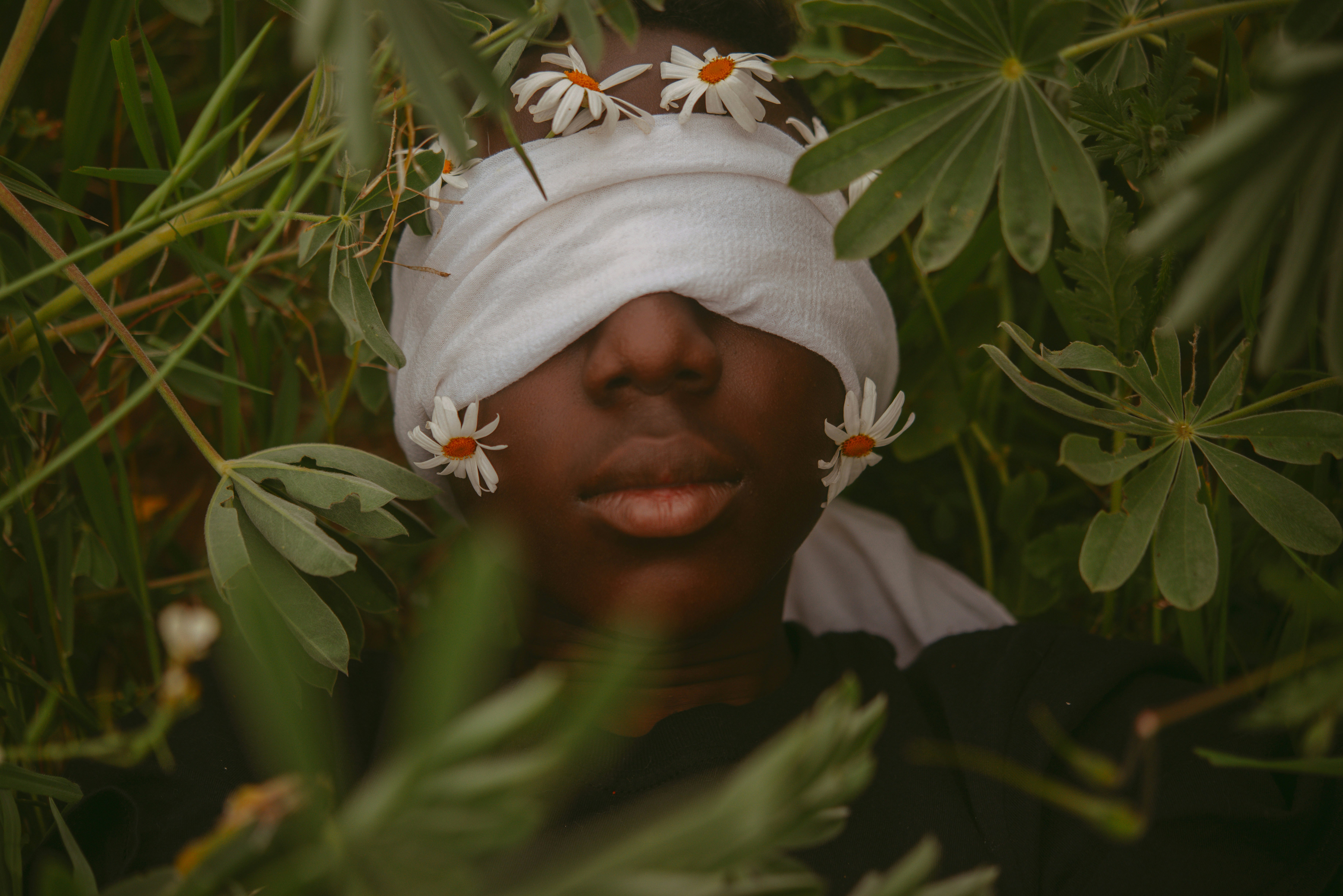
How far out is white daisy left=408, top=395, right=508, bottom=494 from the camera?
86 cm

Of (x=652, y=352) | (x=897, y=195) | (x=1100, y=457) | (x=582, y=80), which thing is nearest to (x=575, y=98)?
(x=582, y=80)

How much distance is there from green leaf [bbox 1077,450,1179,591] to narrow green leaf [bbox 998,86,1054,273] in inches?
11.1

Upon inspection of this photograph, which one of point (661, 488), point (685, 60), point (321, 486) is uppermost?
point (685, 60)

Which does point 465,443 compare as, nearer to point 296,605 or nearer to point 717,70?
point 296,605

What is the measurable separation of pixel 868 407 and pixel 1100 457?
216 millimetres

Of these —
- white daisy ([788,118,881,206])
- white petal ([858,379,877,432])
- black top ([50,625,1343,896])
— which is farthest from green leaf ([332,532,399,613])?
white daisy ([788,118,881,206])

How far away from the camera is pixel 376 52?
0.83 meters

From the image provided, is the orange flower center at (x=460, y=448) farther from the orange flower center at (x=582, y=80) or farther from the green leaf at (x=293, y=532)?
the orange flower center at (x=582, y=80)

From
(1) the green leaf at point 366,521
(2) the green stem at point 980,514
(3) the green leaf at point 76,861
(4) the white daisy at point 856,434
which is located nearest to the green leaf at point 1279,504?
(4) the white daisy at point 856,434

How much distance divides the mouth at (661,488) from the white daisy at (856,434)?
0.39ft

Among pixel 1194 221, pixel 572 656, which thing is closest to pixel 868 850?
pixel 572 656

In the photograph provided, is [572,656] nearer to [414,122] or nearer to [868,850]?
[868,850]

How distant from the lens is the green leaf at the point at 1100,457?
2.50ft

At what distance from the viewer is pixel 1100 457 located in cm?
79
